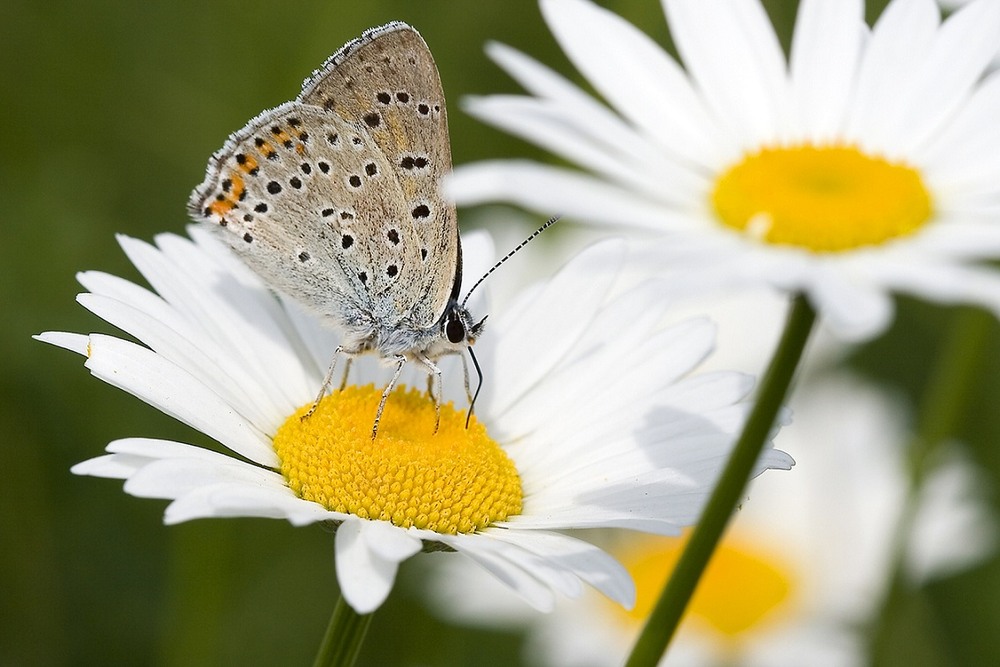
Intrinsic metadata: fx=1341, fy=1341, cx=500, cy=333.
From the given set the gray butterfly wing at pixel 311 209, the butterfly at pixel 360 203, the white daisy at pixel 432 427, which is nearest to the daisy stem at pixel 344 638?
the white daisy at pixel 432 427

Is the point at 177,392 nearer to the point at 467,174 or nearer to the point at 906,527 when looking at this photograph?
the point at 467,174

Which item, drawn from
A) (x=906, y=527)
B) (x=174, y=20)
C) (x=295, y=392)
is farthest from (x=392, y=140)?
(x=174, y=20)

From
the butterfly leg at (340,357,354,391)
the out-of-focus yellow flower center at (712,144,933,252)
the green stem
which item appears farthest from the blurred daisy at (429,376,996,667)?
the out-of-focus yellow flower center at (712,144,933,252)

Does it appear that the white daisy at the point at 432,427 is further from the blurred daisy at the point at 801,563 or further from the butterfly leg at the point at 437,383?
the blurred daisy at the point at 801,563

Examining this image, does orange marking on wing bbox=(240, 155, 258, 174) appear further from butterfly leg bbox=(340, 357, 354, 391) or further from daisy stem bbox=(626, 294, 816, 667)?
daisy stem bbox=(626, 294, 816, 667)

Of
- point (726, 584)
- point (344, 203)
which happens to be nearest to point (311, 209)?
point (344, 203)

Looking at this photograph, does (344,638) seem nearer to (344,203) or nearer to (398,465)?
(398,465)
